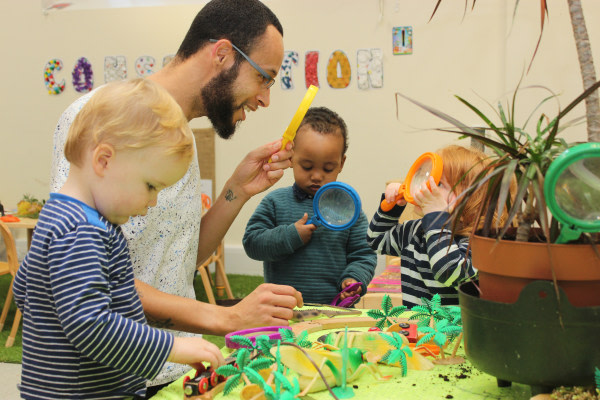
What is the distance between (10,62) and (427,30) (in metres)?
3.91

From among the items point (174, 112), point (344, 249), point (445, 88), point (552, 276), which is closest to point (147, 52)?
point (445, 88)

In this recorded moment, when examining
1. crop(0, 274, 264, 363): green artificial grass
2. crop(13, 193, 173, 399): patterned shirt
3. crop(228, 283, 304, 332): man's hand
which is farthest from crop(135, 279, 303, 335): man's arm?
crop(0, 274, 264, 363): green artificial grass

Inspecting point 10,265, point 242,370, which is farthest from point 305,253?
point 10,265

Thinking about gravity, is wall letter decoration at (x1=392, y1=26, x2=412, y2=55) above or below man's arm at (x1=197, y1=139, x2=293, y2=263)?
above

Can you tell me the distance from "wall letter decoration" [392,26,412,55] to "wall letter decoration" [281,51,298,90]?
82 cm

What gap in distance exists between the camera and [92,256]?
930 millimetres

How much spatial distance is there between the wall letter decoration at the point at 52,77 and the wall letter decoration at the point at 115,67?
0.46 meters

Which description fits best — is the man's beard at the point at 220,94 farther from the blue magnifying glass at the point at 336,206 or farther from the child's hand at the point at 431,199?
the child's hand at the point at 431,199

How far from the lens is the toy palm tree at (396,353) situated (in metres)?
0.96

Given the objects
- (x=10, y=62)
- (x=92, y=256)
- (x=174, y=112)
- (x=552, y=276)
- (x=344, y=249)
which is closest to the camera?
(x=552, y=276)

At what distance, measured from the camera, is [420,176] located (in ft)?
4.86

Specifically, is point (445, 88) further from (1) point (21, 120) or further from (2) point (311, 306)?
(1) point (21, 120)

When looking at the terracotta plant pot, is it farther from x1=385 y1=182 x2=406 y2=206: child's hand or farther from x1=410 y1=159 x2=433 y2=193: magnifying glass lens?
x1=385 y1=182 x2=406 y2=206: child's hand

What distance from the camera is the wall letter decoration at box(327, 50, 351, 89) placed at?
16.2 ft
